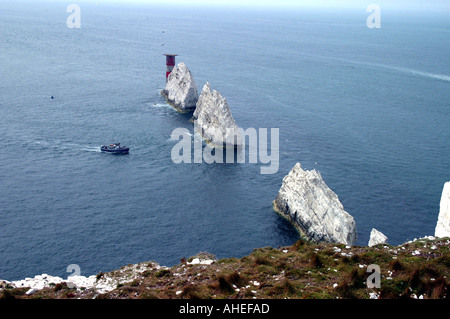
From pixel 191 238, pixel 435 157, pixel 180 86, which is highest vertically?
pixel 180 86

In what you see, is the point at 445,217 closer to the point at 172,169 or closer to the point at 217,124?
the point at 172,169

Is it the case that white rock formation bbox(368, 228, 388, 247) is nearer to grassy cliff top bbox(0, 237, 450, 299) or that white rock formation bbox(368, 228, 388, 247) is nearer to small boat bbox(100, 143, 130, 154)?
grassy cliff top bbox(0, 237, 450, 299)

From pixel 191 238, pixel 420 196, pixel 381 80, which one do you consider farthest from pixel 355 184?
pixel 381 80

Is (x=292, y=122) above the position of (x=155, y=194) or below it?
above

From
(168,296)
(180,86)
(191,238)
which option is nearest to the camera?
(168,296)

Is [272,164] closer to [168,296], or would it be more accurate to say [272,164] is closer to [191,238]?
[191,238]

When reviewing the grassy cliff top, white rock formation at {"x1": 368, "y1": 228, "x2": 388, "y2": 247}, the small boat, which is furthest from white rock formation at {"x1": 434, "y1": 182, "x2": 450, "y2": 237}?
the small boat
